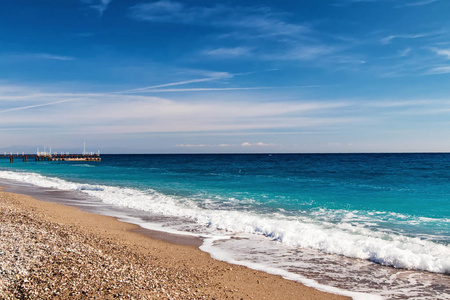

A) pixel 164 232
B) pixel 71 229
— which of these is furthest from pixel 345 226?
pixel 71 229

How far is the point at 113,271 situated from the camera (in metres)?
6.13

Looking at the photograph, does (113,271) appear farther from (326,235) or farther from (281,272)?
(326,235)

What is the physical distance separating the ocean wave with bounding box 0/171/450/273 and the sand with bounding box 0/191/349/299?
2911 millimetres

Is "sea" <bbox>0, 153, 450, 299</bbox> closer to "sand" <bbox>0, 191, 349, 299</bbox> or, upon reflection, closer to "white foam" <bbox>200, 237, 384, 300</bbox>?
"white foam" <bbox>200, 237, 384, 300</bbox>

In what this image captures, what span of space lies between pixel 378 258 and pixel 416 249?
5.21 ft

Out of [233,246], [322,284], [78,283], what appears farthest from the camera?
[233,246]

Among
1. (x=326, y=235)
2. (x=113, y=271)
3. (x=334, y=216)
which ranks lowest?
(x=334, y=216)

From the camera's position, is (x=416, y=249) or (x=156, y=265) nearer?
(x=156, y=265)

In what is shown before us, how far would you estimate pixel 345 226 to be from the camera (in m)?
12.1

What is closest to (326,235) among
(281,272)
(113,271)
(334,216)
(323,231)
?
(323,231)

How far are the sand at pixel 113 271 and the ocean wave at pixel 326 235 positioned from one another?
291 cm

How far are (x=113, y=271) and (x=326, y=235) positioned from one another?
23.1 feet

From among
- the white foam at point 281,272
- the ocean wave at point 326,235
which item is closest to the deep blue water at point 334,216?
the ocean wave at point 326,235

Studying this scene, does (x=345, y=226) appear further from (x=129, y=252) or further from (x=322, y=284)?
(x=129, y=252)
